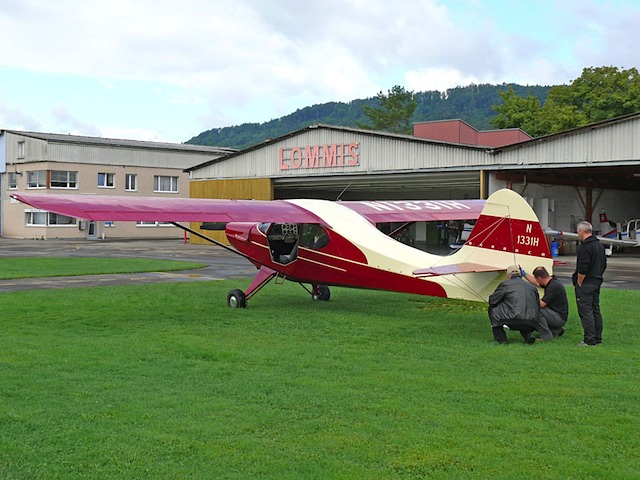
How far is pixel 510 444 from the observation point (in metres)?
5.90

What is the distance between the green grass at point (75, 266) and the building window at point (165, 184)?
3256cm

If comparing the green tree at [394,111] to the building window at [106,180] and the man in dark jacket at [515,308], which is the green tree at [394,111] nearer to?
the building window at [106,180]

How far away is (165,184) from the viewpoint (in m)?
62.8

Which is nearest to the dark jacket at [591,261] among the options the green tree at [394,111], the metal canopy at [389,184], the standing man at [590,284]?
the standing man at [590,284]

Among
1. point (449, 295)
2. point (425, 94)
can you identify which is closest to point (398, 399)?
point (449, 295)

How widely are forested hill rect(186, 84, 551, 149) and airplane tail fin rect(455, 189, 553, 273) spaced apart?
11926 centimetres

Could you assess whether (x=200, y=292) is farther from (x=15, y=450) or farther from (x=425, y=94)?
(x=425, y=94)

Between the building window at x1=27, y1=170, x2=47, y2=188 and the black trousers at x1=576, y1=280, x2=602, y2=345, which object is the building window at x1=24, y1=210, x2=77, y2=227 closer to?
the building window at x1=27, y1=170, x2=47, y2=188

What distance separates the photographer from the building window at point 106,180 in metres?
59.4

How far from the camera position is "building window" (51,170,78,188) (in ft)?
188

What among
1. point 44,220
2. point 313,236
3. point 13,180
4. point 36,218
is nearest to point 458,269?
point 313,236

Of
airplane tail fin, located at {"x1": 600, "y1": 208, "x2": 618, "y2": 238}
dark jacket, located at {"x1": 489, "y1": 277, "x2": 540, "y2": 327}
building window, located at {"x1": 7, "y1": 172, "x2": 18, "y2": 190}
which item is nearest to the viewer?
dark jacket, located at {"x1": 489, "y1": 277, "x2": 540, "y2": 327}

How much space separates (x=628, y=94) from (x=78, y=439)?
191 ft

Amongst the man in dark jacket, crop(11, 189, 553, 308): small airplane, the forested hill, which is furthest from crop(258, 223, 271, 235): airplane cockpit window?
the forested hill
